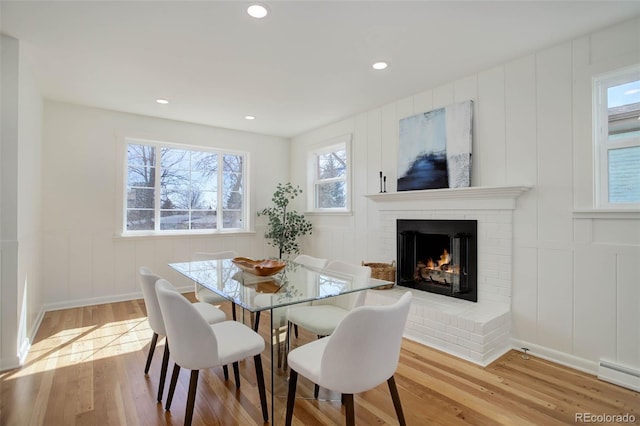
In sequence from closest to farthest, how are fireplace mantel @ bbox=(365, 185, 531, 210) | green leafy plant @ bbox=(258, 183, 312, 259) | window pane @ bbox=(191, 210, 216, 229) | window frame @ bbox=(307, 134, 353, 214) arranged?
fireplace mantel @ bbox=(365, 185, 531, 210) < window frame @ bbox=(307, 134, 353, 214) < window pane @ bbox=(191, 210, 216, 229) < green leafy plant @ bbox=(258, 183, 312, 259)

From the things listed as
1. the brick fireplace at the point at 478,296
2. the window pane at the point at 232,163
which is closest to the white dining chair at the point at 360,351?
the brick fireplace at the point at 478,296

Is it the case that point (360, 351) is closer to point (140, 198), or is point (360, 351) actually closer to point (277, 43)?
point (277, 43)

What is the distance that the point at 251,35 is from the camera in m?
2.45

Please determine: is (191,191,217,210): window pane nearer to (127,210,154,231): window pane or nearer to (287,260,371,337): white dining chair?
(127,210,154,231): window pane

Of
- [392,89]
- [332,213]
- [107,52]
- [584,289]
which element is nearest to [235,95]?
[107,52]

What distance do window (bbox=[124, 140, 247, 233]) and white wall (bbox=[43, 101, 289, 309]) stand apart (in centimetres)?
19

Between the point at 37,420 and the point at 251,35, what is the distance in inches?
113

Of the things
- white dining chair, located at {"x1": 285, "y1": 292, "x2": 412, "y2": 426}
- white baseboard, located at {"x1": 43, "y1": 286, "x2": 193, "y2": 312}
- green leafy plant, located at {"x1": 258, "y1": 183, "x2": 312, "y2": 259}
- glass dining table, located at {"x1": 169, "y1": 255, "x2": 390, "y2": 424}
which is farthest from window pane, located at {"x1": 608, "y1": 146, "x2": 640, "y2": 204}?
white baseboard, located at {"x1": 43, "y1": 286, "x2": 193, "y2": 312}

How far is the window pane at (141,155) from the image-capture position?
4.47 meters

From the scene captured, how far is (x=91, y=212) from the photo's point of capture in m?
4.13

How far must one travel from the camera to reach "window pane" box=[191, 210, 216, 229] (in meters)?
4.96

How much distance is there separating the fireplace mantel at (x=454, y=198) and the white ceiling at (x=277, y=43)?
1150 mm

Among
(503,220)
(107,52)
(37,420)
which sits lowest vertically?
(37,420)

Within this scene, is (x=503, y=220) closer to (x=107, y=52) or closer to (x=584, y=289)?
(x=584, y=289)
